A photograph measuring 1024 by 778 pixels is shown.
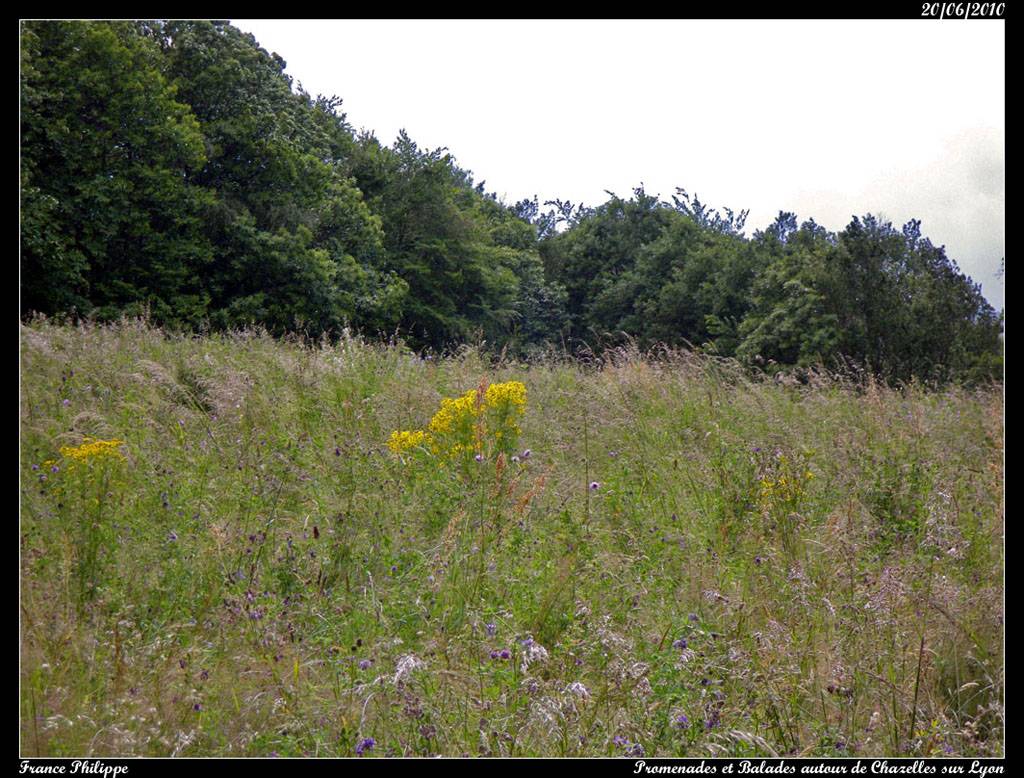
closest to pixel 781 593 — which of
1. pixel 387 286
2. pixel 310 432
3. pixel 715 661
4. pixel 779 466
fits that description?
Answer: pixel 715 661

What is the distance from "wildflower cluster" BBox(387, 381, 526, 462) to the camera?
4.67m

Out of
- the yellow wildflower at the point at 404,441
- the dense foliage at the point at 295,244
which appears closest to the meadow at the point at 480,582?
the yellow wildflower at the point at 404,441

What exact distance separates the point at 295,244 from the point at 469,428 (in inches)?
702

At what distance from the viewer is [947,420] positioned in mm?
6949

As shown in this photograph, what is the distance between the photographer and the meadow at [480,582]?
2.27 m

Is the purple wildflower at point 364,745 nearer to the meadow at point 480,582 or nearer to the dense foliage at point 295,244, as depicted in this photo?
the meadow at point 480,582

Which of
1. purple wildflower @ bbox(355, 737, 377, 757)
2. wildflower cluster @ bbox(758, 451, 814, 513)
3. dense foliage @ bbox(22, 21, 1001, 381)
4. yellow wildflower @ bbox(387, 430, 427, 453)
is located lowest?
purple wildflower @ bbox(355, 737, 377, 757)

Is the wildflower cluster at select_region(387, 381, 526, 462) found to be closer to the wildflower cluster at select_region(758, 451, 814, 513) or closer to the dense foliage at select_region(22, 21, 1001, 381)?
the wildflower cluster at select_region(758, 451, 814, 513)

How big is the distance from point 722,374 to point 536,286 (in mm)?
31549

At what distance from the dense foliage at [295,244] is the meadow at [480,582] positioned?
11.5ft

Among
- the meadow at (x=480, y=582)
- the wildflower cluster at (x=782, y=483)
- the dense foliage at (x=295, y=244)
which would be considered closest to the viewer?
the meadow at (x=480, y=582)

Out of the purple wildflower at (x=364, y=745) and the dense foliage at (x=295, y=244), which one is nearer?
the purple wildflower at (x=364, y=745)

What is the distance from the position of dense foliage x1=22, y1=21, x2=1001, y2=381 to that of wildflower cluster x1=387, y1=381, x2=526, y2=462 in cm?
310

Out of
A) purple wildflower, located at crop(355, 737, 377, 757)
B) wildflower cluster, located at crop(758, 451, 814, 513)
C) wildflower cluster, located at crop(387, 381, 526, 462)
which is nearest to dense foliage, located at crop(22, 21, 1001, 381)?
wildflower cluster, located at crop(387, 381, 526, 462)
